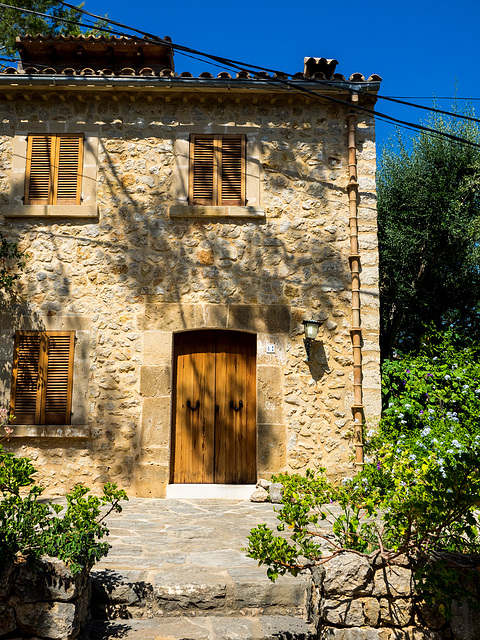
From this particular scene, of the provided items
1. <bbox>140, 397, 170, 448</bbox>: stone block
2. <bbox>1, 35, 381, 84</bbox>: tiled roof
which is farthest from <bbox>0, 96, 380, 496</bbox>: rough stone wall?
<bbox>1, 35, 381, 84</bbox>: tiled roof

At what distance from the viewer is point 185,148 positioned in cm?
754

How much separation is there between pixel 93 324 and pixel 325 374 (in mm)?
2967

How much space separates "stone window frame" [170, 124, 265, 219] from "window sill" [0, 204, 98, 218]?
1070 mm

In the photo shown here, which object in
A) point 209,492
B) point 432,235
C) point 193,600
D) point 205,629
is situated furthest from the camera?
point 432,235

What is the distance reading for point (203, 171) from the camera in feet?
24.7

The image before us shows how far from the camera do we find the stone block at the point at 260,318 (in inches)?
282

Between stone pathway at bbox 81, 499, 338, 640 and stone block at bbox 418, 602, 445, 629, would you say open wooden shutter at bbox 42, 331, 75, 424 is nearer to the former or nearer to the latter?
stone pathway at bbox 81, 499, 338, 640

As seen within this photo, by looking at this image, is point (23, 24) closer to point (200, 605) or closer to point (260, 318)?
point (260, 318)

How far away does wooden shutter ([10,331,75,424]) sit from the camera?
699 centimetres

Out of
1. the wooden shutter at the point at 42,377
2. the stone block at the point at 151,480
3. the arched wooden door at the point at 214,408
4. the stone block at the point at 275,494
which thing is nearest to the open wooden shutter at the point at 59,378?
the wooden shutter at the point at 42,377

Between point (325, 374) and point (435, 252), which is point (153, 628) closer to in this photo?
point (325, 374)

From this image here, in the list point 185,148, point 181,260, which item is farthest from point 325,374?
point 185,148

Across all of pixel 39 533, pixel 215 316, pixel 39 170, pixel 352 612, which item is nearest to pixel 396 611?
pixel 352 612

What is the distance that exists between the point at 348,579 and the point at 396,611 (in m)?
0.32
